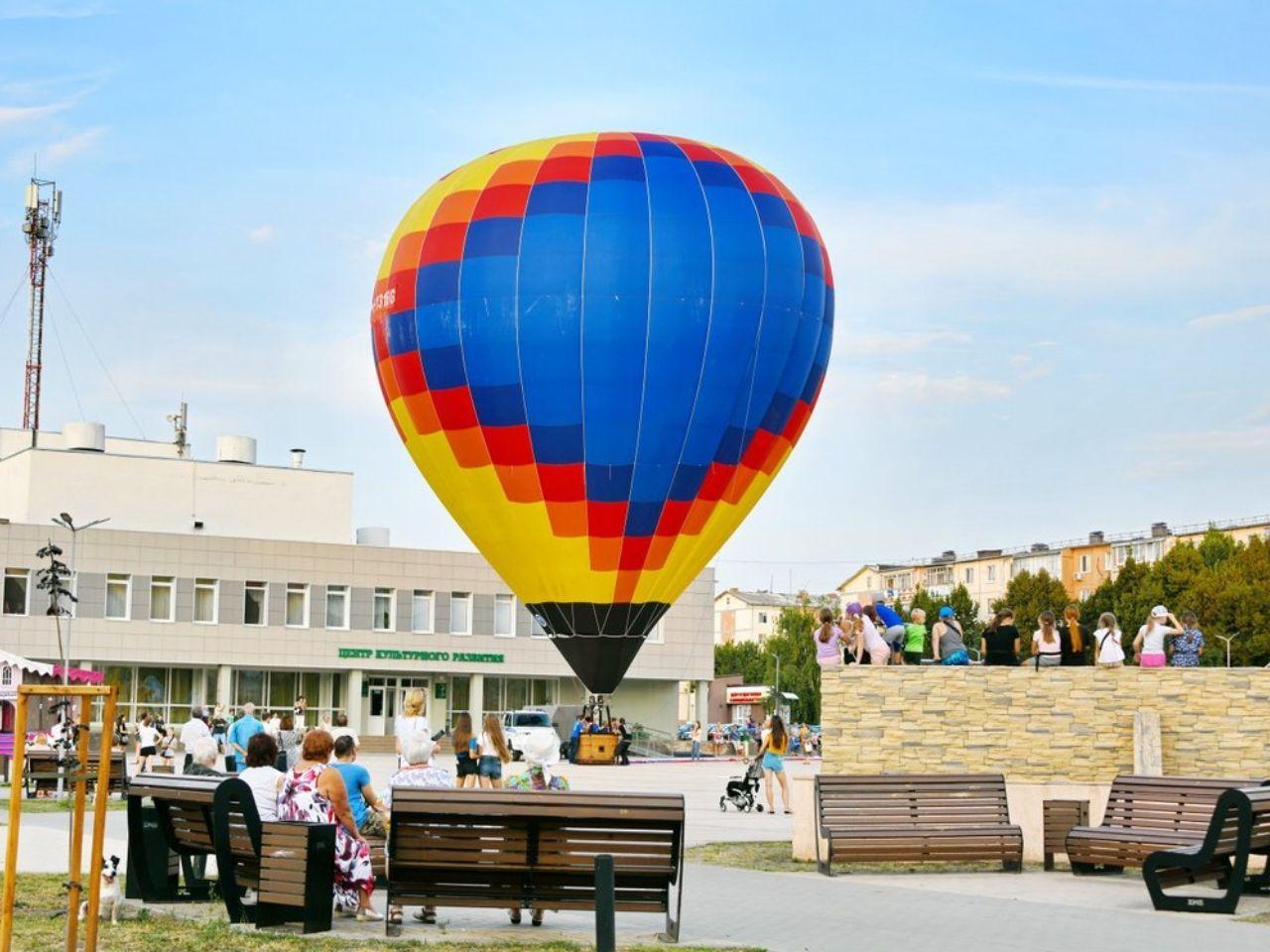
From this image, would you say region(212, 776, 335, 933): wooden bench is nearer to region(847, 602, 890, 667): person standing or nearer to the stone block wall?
the stone block wall

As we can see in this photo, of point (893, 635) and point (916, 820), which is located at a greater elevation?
point (893, 635)

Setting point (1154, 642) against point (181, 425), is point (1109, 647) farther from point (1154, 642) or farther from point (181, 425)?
point (181, 425)

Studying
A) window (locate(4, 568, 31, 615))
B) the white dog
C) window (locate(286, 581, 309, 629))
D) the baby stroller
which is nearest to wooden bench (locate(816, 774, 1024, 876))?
the white dog

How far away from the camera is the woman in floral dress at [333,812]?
507 inches

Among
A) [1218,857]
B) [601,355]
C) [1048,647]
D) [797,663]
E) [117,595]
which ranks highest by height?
[601,355]

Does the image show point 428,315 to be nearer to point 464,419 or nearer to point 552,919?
point 464,419

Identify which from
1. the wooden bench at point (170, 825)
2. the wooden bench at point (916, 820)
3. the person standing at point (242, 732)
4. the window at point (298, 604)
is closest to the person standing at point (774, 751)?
the person standing at point (242, 732)

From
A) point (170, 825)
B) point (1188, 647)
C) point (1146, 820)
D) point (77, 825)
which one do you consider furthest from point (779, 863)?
point (77, 825)

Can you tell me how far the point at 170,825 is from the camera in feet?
44.8

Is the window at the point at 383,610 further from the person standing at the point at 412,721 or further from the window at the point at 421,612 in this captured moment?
the person standing at the point at 412,721

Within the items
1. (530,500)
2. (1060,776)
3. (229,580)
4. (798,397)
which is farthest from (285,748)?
(229,580)

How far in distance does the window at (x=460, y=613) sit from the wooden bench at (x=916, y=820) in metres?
62.8

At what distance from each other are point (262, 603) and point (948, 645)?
5702 cm

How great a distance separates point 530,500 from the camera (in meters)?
30.9
